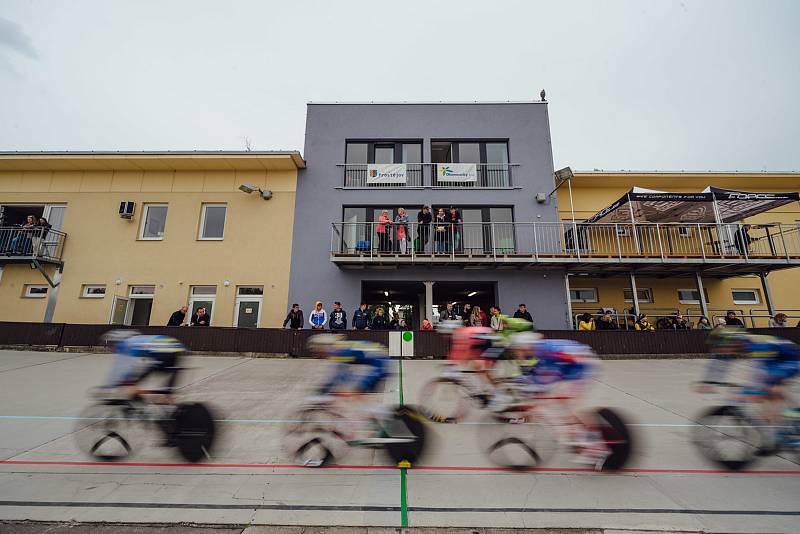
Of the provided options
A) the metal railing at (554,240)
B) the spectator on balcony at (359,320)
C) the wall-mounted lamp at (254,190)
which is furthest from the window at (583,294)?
the wall-mounted lamp at (254,190)

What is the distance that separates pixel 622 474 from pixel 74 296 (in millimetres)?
16690

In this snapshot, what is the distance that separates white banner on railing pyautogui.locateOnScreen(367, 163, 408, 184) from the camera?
12992 mm

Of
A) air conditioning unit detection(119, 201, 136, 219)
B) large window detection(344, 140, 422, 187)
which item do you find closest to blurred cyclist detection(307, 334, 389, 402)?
large window detection(344, 140, 422, 187)

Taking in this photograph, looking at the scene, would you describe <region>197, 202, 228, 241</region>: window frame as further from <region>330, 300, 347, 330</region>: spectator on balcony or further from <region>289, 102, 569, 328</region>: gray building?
<region>330, 300, 347, 330</region>: spectator on balcony

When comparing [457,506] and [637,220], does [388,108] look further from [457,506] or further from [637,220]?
[457,506]

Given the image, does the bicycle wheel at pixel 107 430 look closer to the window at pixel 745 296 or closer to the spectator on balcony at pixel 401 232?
the spectator on balcony at pixel 401 232

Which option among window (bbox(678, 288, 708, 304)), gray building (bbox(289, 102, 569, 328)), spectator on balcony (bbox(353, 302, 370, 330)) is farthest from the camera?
window (bbox(678, 288, 708, 304))

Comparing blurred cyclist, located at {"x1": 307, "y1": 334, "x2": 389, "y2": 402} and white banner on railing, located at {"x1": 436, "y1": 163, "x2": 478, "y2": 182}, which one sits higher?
white banner on railing, located at {"x1": 436, "y1": 163, "x2": 478, "y2": 182}

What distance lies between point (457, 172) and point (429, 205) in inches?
69.6

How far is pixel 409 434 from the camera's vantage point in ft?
10.1

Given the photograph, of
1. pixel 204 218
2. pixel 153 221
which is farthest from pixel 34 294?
pixel 204 218

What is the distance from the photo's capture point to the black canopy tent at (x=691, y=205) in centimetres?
1101

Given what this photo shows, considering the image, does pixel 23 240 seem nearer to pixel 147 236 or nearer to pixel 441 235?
pixel 147 236

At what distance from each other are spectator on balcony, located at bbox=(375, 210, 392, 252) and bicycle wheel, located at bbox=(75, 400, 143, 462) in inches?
347
